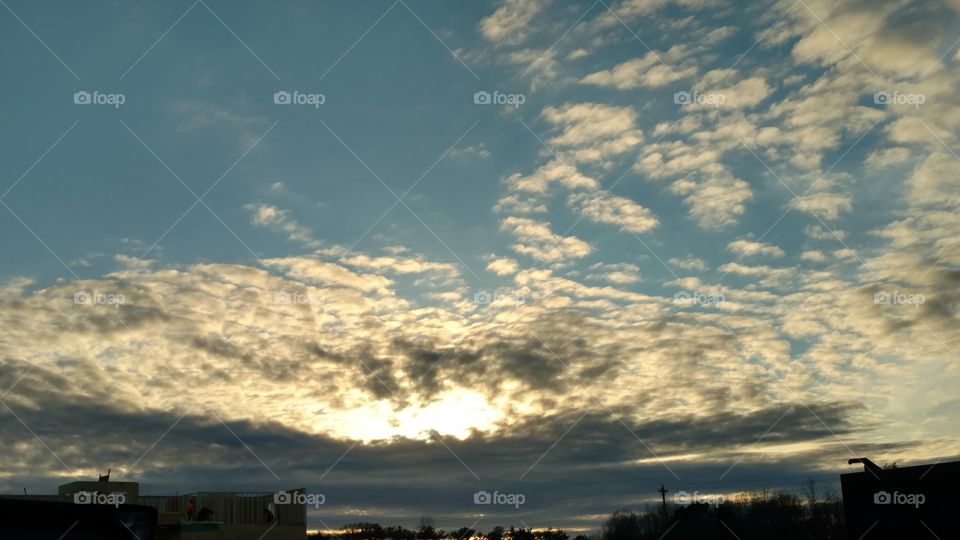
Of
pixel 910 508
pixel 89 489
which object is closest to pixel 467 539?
pixel 89 489

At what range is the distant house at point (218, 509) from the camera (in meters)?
36.9

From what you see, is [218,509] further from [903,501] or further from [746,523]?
[746,523]

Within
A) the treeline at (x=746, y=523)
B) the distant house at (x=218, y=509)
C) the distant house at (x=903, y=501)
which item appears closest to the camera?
the distant house at (x=903, y=501)

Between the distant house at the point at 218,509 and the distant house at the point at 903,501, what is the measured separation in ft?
93.8

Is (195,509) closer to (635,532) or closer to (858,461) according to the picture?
(858,461)

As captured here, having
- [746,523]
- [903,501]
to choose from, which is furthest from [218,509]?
[746,523]

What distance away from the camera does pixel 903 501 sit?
34.9 meters

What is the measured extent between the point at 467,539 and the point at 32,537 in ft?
199

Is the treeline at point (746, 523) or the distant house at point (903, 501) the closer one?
the distant house at point (903, 501)

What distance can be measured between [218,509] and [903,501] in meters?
33.5

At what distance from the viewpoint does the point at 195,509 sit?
41.4 meters

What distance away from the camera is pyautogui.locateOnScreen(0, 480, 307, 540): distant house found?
1454 inches

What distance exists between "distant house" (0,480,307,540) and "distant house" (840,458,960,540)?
2858cm

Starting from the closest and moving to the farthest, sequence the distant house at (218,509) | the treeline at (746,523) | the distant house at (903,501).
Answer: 1. the distant house at (903,501)
2. the distant house at (218,509)
3. the treeline at (746,523)
